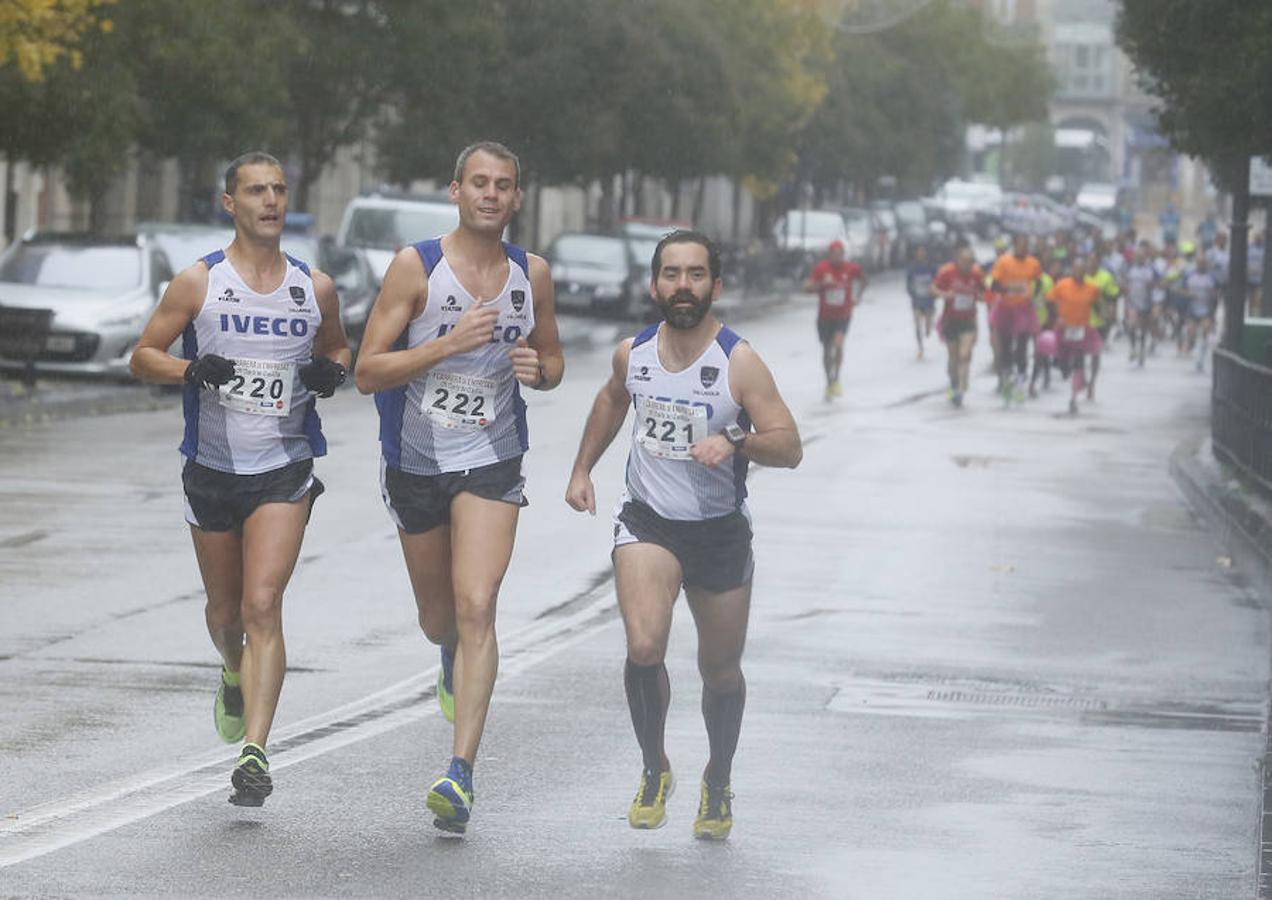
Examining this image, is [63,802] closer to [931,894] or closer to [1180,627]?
[931,894]

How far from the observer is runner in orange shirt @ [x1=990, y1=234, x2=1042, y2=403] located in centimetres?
3459

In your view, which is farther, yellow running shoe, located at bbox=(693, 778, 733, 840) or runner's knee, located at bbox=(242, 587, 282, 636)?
runner's knee, located at bbox=(242, 587, 282, 636)

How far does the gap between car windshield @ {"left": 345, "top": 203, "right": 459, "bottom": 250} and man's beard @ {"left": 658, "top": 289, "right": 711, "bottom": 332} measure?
32855mm

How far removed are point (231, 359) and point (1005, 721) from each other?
382 centimetres

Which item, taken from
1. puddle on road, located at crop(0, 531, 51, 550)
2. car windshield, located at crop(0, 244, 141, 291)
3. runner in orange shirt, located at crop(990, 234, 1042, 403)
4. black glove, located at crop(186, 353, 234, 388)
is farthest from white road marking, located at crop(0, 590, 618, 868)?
runner in orange shirt, located at crop(990, 234, 1042, 403)

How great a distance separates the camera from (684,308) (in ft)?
26.5

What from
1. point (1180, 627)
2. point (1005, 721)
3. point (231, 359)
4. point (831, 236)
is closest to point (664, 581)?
point (231, 359)

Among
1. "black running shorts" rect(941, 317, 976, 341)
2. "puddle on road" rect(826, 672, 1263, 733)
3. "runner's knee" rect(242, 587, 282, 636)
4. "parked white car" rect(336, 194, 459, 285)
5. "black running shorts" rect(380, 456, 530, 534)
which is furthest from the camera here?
"parked white car" rect(336, 194, 459, 285)

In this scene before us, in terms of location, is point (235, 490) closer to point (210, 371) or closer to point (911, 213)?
point (210, 371)

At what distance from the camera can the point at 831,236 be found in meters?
Answer: 73.7

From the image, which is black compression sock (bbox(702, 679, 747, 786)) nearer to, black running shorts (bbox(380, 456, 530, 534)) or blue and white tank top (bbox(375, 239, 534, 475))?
black running shorts (bbox(380, 456, 530, 534))

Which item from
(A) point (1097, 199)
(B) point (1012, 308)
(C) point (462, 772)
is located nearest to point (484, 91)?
(B) point (1012, 308)

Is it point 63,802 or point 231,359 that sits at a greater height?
point 231,359

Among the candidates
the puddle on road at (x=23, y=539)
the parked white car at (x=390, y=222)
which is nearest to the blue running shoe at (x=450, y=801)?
the puddle on road at (x=23, y=539)
